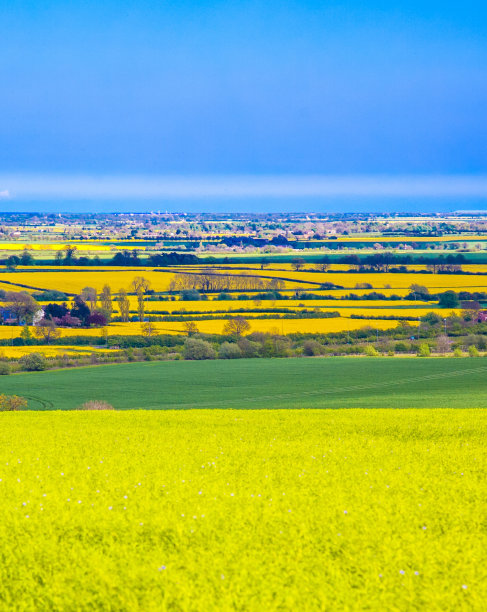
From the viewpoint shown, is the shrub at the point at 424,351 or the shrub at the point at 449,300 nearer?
the shrub at the point at 424,351

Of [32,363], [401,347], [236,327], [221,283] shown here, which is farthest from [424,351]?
[221,283]

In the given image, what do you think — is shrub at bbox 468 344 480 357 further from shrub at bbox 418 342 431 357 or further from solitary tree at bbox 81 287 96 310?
solitary tree at bbox 81 287 96 310

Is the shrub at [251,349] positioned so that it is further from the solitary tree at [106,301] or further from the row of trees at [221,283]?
the row of trees at [221,283]

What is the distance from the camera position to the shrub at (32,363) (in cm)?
5250

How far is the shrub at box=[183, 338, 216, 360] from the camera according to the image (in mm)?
57625

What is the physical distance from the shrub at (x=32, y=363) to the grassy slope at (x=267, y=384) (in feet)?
8.00

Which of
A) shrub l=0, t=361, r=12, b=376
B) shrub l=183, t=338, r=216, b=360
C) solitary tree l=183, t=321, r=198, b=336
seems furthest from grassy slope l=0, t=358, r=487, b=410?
solitary tree l=183, t=321, r=198, b=336

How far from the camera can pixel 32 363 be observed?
172 ft

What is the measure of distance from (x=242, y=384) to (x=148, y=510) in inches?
1366

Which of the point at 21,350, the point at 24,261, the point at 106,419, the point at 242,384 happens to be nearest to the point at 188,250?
the point at 24,261

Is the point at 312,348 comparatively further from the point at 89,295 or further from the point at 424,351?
the point at 89,295

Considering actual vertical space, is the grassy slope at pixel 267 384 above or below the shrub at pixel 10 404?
below

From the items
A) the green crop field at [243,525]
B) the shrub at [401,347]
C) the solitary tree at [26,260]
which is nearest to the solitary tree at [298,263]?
the solitary tree at [26,260]

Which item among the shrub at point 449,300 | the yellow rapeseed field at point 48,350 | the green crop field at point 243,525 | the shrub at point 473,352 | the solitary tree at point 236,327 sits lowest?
the yellow rapeseed field at point 48,350
